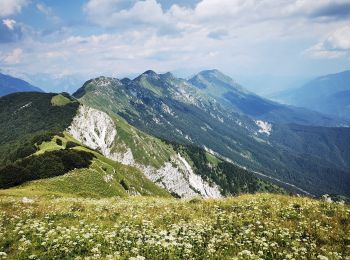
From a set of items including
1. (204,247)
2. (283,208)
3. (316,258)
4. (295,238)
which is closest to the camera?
(316,258)

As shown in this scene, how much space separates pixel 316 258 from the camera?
50.2 feet

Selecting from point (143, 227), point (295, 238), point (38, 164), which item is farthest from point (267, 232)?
point (38, 164)

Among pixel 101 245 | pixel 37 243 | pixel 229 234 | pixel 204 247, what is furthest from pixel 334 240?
pixel 37 243

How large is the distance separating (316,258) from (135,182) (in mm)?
96944

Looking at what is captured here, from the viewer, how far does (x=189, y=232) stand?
18.1m

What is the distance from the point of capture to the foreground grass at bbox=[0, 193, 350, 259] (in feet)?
52.2

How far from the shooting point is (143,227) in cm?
1970

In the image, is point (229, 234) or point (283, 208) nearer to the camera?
point (229, 234)

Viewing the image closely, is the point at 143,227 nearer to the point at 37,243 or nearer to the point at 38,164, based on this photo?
the point at 37,243

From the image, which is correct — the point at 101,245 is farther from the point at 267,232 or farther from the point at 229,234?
the point at 267,232

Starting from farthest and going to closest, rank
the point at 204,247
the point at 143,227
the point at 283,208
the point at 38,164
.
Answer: the point at 38,164, the point at 283,208, the point at 143,227, the point at 204,247

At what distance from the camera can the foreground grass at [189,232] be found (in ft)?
52.2

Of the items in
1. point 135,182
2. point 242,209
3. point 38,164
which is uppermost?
point 242,209

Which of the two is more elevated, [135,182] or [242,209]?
[242,209]
